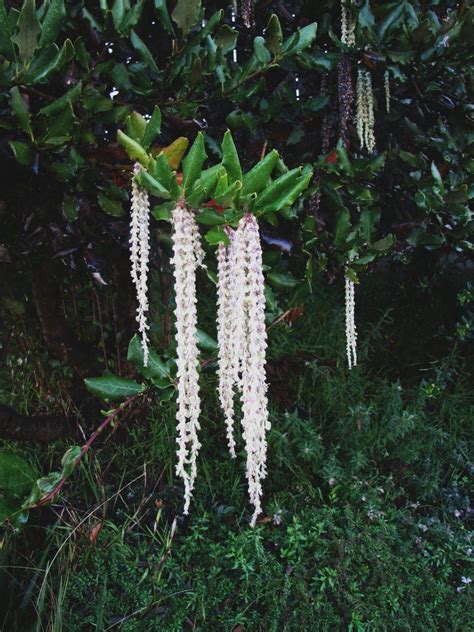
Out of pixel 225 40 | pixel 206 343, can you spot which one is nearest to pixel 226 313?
pixel 206 343

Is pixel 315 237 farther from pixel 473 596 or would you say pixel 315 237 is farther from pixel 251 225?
pixel 473 596

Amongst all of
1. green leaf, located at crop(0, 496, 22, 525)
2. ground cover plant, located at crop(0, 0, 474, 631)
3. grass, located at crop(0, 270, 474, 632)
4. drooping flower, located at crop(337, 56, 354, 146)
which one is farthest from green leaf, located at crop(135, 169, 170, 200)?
grass, located at crop(0, 270, 474, 632)

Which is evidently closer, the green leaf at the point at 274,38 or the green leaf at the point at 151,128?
the green leaf at the point at 151,128

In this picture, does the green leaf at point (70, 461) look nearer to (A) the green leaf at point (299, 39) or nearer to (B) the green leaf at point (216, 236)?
(B) the green leaf at point (216, 236)

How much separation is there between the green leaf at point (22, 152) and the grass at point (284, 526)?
3.95 feet

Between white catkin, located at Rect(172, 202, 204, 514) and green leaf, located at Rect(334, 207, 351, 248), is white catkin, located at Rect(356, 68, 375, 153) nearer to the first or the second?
green leaf, located at Rect(334, 207, 351, 248)

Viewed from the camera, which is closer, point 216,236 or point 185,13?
point 216,236

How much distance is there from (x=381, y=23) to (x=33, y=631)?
87.5 inches

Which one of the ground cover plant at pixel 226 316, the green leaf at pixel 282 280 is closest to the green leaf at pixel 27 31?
the ground cover plant at pixel 226 316

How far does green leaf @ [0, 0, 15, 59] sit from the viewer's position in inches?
46.4

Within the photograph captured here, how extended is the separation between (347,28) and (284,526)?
1.81 m

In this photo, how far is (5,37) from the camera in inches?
47.6

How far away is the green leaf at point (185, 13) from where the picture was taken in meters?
1.43

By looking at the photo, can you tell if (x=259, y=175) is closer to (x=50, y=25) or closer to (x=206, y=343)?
(x=50, y=25)
